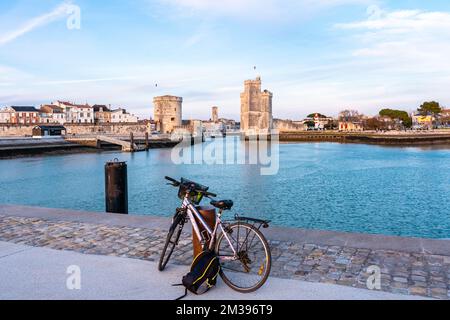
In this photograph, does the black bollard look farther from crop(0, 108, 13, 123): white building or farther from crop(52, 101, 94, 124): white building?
crop(52, 101, 94, 124): white building

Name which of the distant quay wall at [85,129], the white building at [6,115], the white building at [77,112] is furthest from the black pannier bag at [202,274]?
the white building at [77,112]

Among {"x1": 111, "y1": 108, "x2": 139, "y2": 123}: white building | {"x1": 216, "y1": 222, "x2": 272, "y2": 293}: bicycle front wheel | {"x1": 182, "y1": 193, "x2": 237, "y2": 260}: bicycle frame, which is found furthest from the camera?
{"x1": 111, "y1": 108, "x2": 139, "y2": 123}: white building

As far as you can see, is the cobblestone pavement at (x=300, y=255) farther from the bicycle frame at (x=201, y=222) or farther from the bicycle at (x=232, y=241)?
the bicycle frame at (x=201, y=222)

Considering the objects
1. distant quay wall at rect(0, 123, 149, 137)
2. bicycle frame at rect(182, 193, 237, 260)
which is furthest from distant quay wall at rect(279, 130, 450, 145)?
bicycle frame at rect(182, 193, 237, 260)

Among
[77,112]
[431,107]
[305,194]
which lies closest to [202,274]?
[305,194]

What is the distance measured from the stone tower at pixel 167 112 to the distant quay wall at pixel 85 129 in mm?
4236

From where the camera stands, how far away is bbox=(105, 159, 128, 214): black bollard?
9477 millimetres

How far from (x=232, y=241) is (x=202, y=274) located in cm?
54

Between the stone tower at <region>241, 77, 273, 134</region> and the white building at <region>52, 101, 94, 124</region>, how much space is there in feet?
152

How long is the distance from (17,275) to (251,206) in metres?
15.0

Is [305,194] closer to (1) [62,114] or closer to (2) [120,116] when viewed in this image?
(1) [62,114]

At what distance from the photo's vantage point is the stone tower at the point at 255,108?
115750 mm

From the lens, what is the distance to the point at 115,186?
948cm

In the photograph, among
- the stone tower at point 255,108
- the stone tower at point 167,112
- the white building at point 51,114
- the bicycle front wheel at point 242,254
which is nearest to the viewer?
the bicycle front wheel at point 242,254
